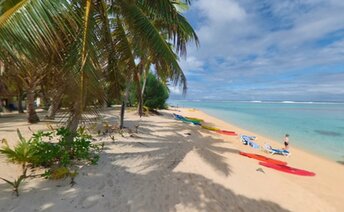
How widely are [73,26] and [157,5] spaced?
2.76m

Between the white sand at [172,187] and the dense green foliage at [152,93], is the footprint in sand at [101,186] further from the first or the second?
the dense green foliage at [152,93]

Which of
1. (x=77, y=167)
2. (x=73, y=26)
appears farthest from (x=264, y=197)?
(x=73, y=26)

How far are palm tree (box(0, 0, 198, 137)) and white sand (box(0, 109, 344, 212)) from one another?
142 centimetres

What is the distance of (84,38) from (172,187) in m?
3.67

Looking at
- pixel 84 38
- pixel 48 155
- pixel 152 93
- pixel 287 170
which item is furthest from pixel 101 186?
pixel 152 93

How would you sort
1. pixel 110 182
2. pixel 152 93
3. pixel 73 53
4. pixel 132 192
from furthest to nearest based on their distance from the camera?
pixel 152 93 → pixel 110 182 → pixel 132 192 → pixel 73 53

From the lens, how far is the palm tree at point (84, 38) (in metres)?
3.31

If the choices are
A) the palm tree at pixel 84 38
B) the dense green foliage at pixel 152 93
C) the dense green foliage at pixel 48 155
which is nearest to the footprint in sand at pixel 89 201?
the dense green foliage at pixel 48 155

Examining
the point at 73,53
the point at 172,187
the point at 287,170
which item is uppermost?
the point at 73,53

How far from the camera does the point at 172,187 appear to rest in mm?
5684

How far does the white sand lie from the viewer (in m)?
4.66

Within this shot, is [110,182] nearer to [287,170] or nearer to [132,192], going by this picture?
[132,192]

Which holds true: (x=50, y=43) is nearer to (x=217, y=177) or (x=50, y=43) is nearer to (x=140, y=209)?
(x=140, y=209)

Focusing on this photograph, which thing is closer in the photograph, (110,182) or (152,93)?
(110,182)
